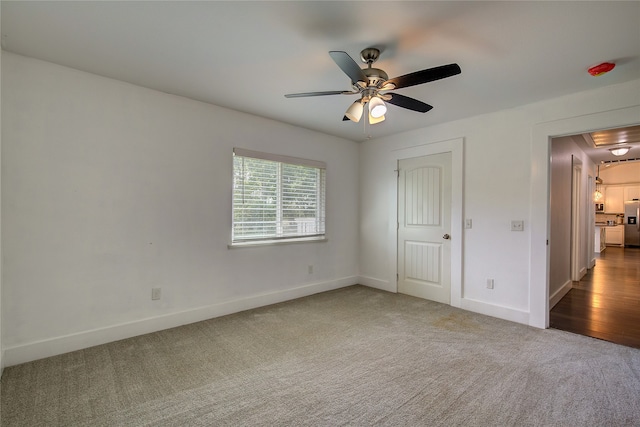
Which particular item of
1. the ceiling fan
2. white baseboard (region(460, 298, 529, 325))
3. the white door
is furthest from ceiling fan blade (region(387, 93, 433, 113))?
white baseboard (region(460, 298, 529, 325))

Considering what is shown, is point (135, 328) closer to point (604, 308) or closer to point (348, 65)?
point (348, 65)

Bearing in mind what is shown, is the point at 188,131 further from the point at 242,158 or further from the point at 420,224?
the point at 420,224

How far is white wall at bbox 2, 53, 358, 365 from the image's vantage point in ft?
8.02

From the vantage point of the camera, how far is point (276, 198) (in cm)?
410

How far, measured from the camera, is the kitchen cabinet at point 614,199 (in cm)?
1015

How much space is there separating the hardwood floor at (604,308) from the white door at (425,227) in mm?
1350

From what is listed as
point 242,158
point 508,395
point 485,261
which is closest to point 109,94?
point 242,158

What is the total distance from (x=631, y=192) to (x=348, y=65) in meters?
13.0

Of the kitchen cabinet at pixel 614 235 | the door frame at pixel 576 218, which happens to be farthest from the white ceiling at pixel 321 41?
the kitchen cabinet at pixel 614 235

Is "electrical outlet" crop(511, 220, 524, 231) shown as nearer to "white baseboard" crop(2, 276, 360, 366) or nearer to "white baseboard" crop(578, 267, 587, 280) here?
"white baseboard" crop(2, 276, 360, 366)

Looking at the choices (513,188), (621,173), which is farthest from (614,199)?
(513,188)

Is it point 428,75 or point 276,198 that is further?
point 276,198

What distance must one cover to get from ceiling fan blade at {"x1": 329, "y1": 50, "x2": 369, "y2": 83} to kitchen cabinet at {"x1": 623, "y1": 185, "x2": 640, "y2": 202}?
12733 mm

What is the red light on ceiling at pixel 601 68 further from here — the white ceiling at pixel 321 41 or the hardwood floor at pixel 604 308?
the hardwood floor at pixel 604 308
